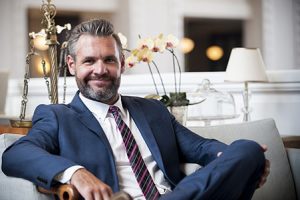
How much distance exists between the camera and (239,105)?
4.08 metres

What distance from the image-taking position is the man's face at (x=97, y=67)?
7.75ft

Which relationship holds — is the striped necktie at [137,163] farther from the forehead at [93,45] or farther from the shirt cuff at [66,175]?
the shirt cuff at [66,175]

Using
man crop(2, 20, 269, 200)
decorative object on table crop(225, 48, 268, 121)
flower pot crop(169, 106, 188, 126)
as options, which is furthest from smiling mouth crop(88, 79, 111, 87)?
decorative object on table crop(225, 48, 268, 121)

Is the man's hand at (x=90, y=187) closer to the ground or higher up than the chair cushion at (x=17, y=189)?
higher up

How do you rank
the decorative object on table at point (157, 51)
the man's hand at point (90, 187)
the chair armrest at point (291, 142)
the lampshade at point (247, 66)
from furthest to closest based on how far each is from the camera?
the lampshade at point (247, 66) → the chair armrest at point (291, 142) → the decorative object on table at point (157, 51) → the man's hand at point (90, 187)

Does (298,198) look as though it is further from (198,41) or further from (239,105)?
(198,41)

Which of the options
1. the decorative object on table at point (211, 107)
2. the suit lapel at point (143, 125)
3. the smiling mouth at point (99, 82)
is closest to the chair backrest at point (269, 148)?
the suit lapel at point (143, 125)

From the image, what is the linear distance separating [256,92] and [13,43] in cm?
431

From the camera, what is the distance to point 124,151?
235 centimetres

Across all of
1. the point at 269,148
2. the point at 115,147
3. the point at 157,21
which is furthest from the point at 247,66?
the point at 157,21

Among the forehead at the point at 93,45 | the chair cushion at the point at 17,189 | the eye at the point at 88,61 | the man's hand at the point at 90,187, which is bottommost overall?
the chair cushion at the point at 17,189

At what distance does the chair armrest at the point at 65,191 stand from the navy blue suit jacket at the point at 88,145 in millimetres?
30

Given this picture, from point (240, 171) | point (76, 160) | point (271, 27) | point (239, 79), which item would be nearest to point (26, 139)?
point (76, 160)

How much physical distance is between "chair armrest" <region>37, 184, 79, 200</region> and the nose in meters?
0.58
